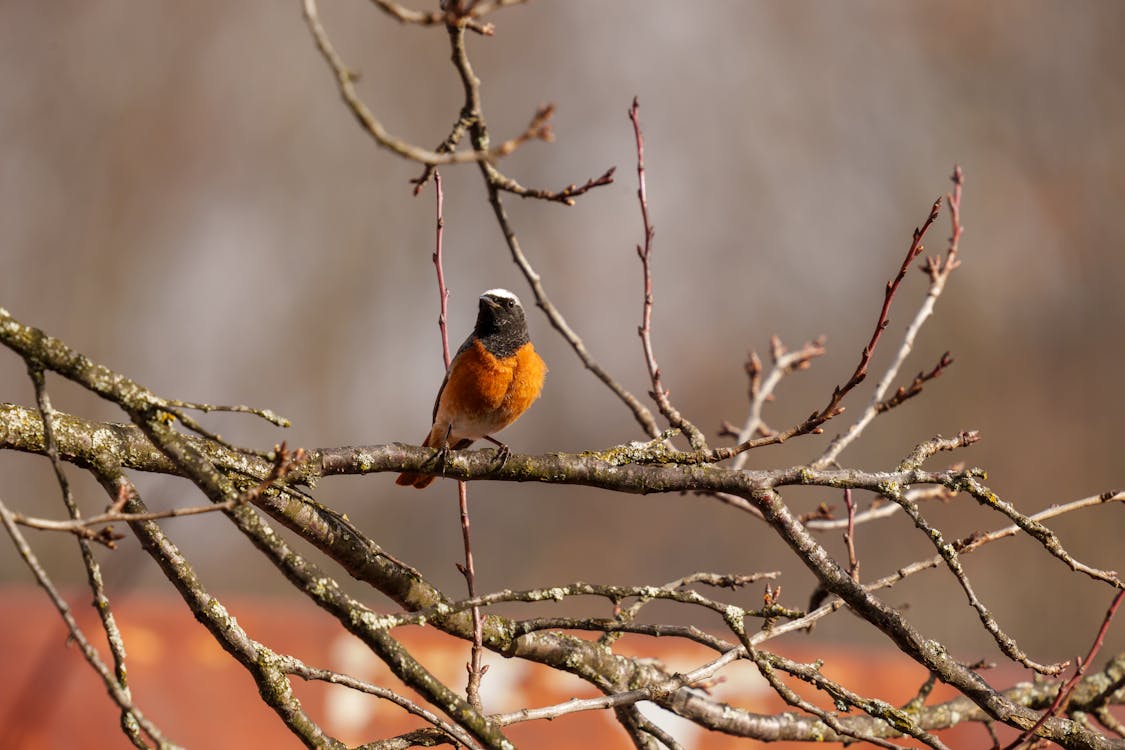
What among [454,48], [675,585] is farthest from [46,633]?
[454,48]

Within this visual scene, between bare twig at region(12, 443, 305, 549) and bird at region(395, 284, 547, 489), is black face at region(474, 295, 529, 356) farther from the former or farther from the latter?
bare twig at region(12, 443, 305, 549)

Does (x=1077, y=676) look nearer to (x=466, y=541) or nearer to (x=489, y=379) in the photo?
(x=466, y=541)

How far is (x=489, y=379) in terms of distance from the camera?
4.67 meters

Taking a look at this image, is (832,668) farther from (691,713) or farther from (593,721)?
(691,713)

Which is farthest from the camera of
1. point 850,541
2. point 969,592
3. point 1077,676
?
point 850,541

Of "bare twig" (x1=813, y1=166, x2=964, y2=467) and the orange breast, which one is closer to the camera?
"bare twig" (x1=813, y1=166, x2=964, y2=467)

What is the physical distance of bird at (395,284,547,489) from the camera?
4672mm

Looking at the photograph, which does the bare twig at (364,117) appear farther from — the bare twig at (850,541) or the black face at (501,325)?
the black face at (501,325)

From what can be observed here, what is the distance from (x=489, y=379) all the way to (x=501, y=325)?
370 millimetres

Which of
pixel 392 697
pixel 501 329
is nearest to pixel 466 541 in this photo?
pixel 392 697

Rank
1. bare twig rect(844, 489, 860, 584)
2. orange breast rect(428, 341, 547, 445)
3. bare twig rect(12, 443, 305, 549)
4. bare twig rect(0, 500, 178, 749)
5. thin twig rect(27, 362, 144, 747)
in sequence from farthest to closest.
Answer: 1. orange breast rect(428, 341, 547, 445)
2. bare twig rect(844, 489, 860, 584)
3. thin twig rect(27, 362, 144, 747)
4. bare twig rect(12, 443, 305, 549)
5. bare twig rect(0, 500, 178, 749)

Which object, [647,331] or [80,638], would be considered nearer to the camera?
[80,638]

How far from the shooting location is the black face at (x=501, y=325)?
4.86 metres

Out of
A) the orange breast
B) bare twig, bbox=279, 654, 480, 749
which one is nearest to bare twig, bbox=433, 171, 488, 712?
bare twig, bbox=279, 654, 480, 749
